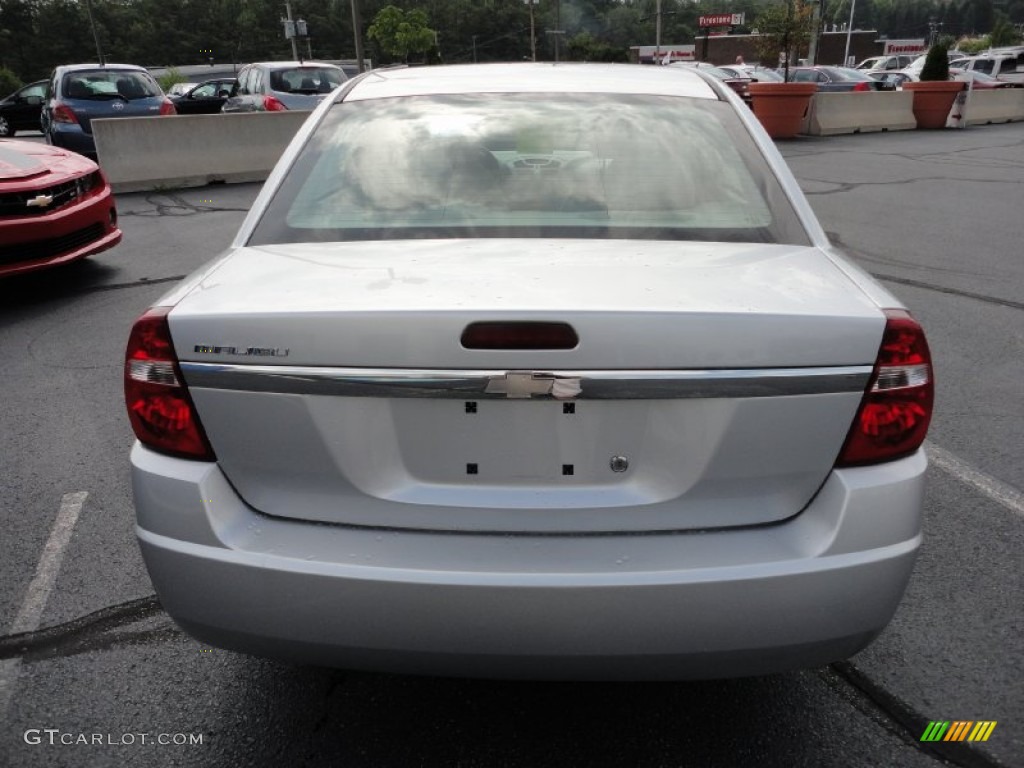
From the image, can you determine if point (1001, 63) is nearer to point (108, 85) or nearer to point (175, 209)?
point (108, 85)

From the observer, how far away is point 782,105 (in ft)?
62.9

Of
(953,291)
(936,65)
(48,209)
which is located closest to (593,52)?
(936,65)

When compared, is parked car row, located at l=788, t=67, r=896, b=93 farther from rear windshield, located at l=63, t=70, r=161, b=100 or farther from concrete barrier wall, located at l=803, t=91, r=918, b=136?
rear windshield, located at l=63, t=70, r=161, b=100

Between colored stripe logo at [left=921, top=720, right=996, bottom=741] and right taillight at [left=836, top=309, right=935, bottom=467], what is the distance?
0.85 meters

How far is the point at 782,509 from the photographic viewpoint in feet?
6.17

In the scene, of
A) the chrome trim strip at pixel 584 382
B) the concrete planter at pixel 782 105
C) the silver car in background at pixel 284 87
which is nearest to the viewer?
the chrome trim strip at pixel 584 382

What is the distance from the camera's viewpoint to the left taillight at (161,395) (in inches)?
75.8

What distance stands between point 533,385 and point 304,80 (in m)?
16.0

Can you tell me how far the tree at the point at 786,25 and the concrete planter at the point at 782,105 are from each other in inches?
196

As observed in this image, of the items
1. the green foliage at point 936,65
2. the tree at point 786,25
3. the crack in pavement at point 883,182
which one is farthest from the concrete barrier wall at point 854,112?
the crack in pavement at point 883,182

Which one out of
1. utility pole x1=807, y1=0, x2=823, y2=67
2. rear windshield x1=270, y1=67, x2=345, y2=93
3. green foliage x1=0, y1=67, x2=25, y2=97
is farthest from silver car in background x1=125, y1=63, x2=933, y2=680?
green foliage x1=0, y1=67, x2=25, y2=97

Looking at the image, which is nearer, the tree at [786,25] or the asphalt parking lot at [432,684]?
the asphalt parking lot at [432,684]

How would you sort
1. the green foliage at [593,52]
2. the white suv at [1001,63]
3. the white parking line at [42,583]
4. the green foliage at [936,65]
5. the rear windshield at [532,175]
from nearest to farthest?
the rear windshield at [532,175]
the white parking line at [42,583]
the green foliage at [936,65]
the white suv at [1001,63]
the green foliage at [593,52]

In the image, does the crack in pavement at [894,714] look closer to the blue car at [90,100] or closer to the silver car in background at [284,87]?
the blue car at [90,100]
